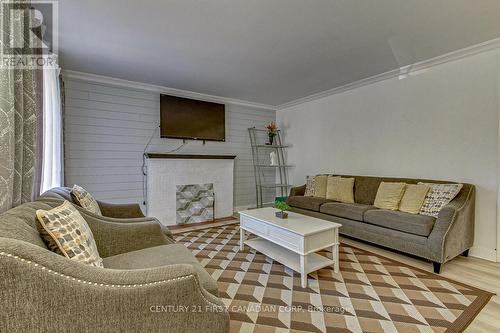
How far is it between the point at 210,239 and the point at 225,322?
2.46 metres

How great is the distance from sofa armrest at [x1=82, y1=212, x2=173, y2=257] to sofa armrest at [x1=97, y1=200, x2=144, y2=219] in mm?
798

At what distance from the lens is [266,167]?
579cm

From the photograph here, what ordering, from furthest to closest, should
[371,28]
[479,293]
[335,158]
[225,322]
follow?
[335,158], [371,28], [479,293], [225,322]

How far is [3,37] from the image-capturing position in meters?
1.09

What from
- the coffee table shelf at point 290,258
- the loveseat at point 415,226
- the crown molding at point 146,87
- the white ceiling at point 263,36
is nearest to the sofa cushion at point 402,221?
the loveseat at point 415,226

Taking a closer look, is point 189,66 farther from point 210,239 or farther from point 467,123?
point 467,123

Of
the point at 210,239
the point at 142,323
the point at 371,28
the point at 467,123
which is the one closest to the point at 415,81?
the point at 467,123

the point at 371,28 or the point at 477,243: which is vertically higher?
the point at 371,28

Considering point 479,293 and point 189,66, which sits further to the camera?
point 189,66

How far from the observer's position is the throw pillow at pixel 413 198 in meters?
2.90

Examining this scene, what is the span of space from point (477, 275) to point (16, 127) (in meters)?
3.87

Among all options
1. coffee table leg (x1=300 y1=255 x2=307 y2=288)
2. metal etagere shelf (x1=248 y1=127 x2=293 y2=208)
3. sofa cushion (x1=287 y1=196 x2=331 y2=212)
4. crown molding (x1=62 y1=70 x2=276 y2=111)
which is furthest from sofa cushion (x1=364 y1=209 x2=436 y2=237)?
crown molding (x1=62 y1=70 x2=276 y2=111)

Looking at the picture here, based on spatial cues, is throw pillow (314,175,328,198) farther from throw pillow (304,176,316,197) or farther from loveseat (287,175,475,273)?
loveseat (287,175,475,273)

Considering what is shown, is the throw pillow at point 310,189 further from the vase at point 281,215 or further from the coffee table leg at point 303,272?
the coffee table leg at point 303,272
